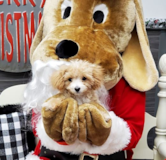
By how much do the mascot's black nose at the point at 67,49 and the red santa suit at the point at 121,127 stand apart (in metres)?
0.22

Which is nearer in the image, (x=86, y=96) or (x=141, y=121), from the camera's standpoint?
(x=86, y=96)

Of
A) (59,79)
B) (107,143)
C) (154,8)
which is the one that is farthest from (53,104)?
(154,8)

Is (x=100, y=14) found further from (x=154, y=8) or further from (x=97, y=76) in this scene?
(x=154, y=8)

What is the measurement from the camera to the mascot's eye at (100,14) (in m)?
0.71

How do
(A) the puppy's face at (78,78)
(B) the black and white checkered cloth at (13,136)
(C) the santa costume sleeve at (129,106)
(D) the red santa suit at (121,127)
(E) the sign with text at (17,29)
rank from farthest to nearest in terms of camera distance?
(E) the sign with text at (17,29) < (B) the black and white checkered cloth at (13,136) < (C) the santa costume sleeve at (129,106) < (D) the red santa suit at (121,127) < (A) the puppy's face at (78,78)

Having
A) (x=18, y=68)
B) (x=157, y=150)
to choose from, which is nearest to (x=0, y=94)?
(x=18, y=68)

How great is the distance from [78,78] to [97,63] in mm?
82

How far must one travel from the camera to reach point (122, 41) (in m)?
0.73

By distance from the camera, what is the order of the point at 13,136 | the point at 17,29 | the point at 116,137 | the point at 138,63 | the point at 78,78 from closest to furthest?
the point at 78,78 → the point at 116,137 → the point at 138,63 → the point at 13,136 → the point at 17,29

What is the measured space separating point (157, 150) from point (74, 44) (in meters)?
0.57

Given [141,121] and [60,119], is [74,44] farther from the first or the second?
[141,121]

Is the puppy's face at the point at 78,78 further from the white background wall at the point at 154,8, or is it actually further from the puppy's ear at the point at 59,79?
the white background wall at the point at 154,8

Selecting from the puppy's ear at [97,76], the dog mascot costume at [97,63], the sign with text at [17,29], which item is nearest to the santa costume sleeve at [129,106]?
the dog mascot costume at [97,63]

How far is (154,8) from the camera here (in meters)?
1.11
